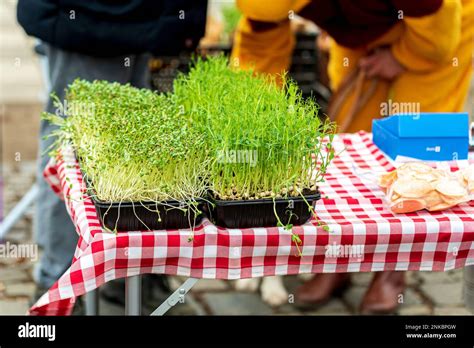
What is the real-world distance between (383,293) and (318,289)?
364 millimetres

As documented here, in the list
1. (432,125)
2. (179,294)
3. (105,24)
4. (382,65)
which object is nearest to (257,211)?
(179,294)

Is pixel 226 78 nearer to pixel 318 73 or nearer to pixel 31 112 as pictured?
pixel 318 73

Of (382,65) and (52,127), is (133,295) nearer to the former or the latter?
(52,127)

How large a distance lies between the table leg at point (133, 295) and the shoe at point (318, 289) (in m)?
1.78

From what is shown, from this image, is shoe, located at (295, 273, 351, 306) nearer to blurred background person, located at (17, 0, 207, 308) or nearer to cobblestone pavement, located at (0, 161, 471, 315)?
cobblestone pavement, located at (0, 161, 471, 315)

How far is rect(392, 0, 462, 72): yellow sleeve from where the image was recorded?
408 centimetres

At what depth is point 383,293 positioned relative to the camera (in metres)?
4.43

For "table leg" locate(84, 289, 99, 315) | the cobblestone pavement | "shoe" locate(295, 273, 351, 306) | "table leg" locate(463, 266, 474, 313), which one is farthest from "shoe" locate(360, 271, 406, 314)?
"table leg" locate(84, 289, 99, 315)

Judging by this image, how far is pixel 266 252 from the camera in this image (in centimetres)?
277

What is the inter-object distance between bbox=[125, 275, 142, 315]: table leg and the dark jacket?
5.10 feet

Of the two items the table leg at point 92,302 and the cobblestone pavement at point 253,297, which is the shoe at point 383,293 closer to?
the cobblestone pavement at point 253,297

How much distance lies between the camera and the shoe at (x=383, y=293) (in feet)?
14.4

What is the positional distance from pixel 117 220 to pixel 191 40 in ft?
6.27
